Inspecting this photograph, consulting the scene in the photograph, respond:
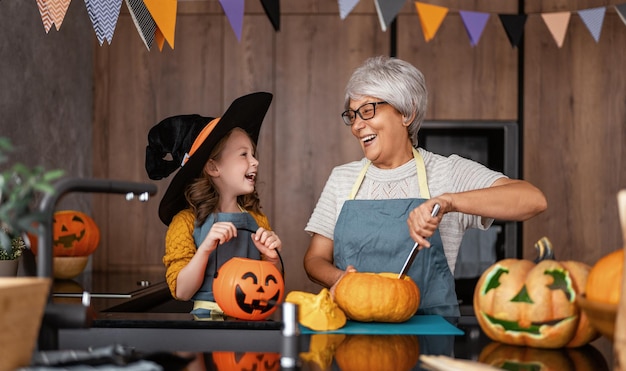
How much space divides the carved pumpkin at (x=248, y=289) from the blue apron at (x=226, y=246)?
18 cm

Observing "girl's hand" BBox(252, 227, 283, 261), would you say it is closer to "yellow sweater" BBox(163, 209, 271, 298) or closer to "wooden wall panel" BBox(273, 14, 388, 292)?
"yellow sweater" BBox(163, 209, 271, 298)

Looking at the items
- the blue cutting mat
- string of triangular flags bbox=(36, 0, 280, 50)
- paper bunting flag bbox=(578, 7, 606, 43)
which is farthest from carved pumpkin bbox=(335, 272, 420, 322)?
paper bunting flag bbox=(578, 7, 606, 43)

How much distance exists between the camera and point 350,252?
1820 millimetres

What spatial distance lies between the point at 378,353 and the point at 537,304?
245mm

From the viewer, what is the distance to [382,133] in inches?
70.7

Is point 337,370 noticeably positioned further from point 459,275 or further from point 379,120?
point 459,275

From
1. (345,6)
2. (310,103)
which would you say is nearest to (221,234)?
(345,6)

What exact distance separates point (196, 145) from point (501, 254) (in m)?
2.05

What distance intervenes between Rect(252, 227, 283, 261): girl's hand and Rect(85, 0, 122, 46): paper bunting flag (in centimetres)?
95

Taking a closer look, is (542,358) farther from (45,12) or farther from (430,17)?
(430,17)

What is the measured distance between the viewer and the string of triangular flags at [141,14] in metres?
2.05

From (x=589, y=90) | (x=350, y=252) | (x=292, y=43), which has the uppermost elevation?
(x=292, y=43)

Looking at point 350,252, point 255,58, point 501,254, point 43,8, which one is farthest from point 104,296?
point 501,254

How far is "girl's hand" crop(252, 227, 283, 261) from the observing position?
4.95 ft
